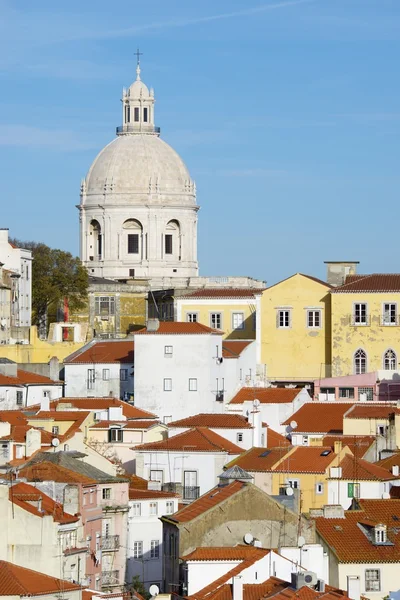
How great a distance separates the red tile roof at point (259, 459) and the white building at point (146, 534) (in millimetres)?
6696

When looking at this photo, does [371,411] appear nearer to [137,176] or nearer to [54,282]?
[54,282]

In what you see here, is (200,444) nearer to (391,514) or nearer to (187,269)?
(391,514)

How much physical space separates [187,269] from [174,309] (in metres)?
28.0

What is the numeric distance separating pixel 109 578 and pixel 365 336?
40.1m

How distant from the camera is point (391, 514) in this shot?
57.0 m

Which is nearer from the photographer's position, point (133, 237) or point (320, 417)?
point (320, 417)

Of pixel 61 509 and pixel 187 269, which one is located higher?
pixel 187 269

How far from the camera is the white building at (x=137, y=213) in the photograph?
430ft

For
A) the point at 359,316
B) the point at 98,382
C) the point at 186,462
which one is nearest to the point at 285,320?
the point at 359,316

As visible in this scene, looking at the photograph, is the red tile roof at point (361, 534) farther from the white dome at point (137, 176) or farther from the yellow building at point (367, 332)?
the white dome at point (137, 176)

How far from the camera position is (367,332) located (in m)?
96.1

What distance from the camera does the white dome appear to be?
131125 mm

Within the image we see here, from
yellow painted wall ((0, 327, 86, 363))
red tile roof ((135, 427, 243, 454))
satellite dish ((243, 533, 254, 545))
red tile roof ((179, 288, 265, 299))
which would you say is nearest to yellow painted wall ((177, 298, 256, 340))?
red tile roof ((179, 288, 265, 299))

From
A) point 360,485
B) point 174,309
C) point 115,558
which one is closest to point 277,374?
point 174,309
